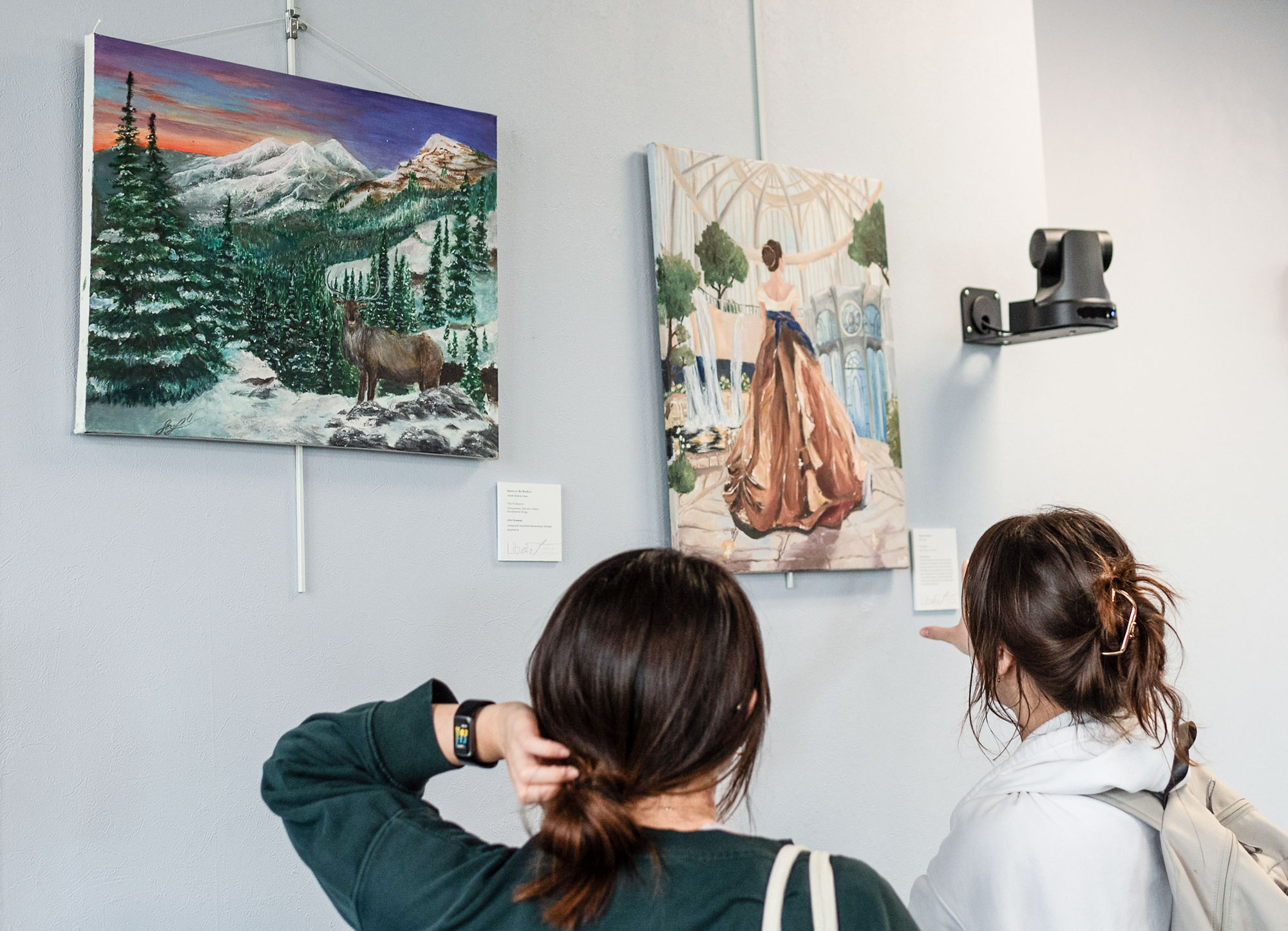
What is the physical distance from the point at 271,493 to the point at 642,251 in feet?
2.92

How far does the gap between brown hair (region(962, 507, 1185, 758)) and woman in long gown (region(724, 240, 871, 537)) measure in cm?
73

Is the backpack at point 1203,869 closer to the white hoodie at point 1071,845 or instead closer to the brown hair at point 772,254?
the white hoodie at point 1071,845

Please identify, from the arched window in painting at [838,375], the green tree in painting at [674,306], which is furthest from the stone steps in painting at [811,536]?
the green tree in painting at [674,306]

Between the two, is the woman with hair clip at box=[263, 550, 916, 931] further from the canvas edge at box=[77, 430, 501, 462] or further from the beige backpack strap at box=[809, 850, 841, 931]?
the canvas edge at box=[77, 430, 501, 462]

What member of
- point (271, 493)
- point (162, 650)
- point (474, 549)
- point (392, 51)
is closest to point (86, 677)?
point (162, 650)

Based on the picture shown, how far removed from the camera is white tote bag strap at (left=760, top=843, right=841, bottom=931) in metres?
1.01

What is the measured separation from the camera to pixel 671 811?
3.61 feet

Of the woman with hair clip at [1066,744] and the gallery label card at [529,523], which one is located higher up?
the gallery label card at [529,523]

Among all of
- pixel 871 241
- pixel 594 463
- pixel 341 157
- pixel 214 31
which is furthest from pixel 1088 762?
pixel 214 31

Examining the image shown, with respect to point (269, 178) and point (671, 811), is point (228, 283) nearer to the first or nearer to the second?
point (269, 178)

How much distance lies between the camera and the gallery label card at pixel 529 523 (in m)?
2.07

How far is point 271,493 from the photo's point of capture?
1858 mm

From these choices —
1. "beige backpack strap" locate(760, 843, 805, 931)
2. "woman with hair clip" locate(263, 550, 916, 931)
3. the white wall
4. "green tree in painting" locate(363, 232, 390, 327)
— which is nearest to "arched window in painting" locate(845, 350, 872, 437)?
the white wall
